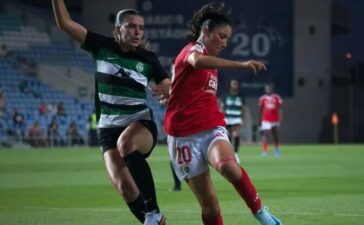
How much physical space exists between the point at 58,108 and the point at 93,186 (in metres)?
26.3

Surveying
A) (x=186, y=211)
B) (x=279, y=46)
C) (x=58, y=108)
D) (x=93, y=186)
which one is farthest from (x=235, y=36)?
(x=186, y=211)

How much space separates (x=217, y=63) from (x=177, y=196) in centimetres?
655

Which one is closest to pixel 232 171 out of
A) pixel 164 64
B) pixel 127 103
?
pixel 127 103

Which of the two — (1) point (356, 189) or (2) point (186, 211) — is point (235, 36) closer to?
(1) point (356, 189)

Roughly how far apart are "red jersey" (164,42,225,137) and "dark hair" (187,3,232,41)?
240 mm

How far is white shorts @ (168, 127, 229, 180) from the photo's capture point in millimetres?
7801

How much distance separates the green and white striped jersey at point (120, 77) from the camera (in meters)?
8.62

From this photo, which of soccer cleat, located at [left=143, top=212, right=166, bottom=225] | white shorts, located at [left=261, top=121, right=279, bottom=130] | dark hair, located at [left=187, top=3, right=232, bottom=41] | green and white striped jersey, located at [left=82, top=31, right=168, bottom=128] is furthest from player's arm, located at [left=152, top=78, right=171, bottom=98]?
white shorts, located at [left=261, top=121, right=279, bottom=130]

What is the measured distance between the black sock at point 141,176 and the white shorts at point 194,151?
2.19 feet

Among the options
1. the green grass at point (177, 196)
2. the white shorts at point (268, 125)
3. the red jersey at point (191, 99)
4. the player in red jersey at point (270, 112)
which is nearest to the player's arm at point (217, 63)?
the red jersey at point (191, 99)

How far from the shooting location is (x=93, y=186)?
52.1 ft

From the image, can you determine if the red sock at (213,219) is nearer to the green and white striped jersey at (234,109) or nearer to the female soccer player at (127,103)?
the female soccer player at (127,103)

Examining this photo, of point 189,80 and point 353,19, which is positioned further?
point 353,19

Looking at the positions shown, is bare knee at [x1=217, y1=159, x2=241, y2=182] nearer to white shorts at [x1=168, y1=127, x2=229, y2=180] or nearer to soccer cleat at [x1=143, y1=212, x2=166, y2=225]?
white shorts at [x1=168, y1=127, x2=229, y2=180]
